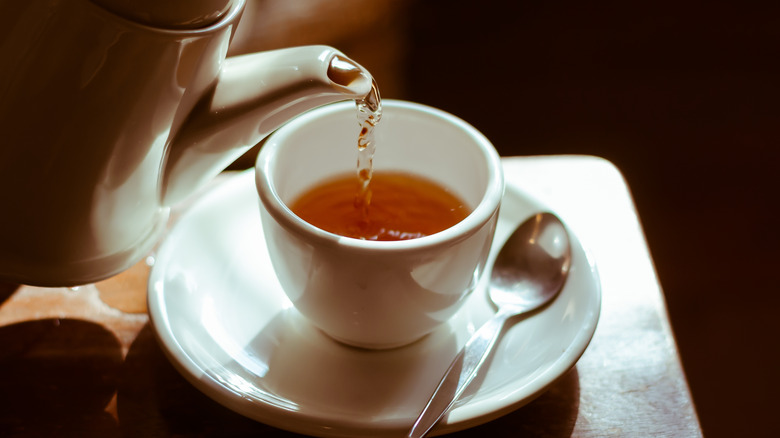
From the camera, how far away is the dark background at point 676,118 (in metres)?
1.55

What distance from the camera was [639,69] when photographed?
2.26m

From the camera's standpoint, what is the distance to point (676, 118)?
2.09m

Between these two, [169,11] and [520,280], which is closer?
[169,11]

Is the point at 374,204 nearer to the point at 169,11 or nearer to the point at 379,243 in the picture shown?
the point at 379,243

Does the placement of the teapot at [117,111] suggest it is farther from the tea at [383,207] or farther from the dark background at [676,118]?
the dark background at [676,118]

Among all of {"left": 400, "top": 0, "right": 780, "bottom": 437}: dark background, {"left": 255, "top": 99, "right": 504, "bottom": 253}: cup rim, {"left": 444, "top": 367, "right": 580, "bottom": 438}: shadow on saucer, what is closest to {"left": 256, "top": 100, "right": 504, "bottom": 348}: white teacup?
{"left": 255, "top": 99, "right": 504, "bottom": 253}: cup rim

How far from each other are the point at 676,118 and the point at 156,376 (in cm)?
184

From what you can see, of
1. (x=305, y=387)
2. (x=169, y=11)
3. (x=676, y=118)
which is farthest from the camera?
(x=676, y=118)

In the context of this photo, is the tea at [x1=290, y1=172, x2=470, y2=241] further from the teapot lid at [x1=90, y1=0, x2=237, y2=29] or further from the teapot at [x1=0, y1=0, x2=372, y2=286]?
the teapot lid at [x1=90, y1=0, x2=237, y2=29]

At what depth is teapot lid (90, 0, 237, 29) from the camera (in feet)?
1.59

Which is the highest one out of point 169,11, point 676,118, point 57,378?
point 169,11

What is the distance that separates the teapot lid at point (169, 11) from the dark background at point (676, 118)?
1.27 metres

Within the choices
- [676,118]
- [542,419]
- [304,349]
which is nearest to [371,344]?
[304,349]

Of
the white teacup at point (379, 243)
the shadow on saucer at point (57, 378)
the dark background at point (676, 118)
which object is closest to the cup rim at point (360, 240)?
the white teacup at point (379, 243)
